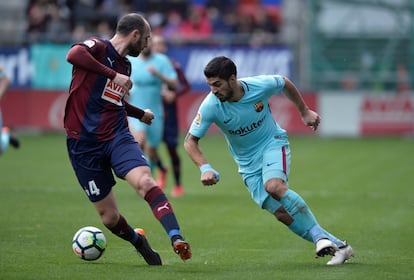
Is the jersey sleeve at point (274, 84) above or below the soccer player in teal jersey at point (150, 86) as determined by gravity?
above

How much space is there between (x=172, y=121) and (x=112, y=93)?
26.2ft

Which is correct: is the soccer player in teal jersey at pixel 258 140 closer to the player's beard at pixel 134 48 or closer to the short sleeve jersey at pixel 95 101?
the player's beard at pixel 134 48

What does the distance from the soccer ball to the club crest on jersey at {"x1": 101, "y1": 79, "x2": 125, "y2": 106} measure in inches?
51.9

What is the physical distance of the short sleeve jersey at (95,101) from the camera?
9.27m

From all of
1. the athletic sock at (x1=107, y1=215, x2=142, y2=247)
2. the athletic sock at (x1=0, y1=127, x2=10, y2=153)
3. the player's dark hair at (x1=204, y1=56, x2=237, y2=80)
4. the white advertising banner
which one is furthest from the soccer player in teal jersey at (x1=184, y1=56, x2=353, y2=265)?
the white advertising banner

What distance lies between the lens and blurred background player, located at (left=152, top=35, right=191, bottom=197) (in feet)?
54.5

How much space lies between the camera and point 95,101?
9.30 metres

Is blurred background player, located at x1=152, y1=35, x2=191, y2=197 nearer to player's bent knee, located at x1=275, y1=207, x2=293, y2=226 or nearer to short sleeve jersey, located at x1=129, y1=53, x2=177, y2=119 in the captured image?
short sleeve jersey, located at x1=129, y1=53, x2=177, y2=119

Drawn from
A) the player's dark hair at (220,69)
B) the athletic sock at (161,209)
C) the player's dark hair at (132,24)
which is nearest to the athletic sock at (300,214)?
the athletic sock at (161,209)

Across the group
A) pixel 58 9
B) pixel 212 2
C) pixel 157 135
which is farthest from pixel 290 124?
pixel 157 135

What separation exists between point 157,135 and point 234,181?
2.83 metres

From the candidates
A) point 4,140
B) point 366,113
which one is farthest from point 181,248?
point 366,113

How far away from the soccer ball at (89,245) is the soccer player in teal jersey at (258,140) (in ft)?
4.02

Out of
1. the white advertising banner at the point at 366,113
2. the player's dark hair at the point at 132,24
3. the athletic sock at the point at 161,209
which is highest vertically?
the player's dark hair at the point at 132,24
